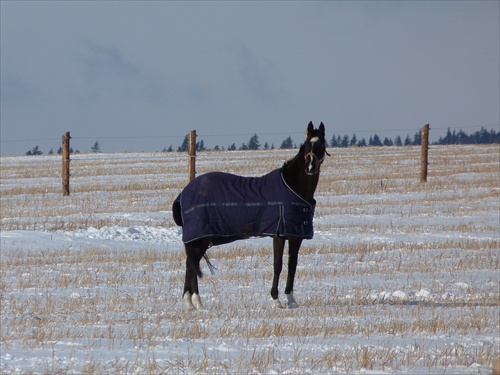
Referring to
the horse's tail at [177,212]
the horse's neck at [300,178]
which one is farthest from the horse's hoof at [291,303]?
the horse's tail at [177,212]

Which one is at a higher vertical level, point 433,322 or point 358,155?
point 358,155

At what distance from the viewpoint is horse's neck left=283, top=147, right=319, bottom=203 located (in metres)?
10.1

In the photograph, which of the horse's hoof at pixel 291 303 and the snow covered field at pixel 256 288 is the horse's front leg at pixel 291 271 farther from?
the snow covered field at pixel 256 288

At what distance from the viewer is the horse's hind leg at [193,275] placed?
9883 millimetres

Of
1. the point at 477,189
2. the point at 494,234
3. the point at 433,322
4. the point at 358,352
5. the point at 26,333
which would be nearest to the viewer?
the point at 358,352

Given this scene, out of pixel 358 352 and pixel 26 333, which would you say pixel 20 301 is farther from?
pixel 358 352

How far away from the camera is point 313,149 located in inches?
390

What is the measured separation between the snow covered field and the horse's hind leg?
15cm

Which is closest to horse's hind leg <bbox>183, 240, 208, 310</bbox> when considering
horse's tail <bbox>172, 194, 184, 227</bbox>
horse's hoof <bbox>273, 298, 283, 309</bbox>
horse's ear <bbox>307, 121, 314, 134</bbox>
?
horse's tail <bbox>172, 194, 184, 227</bbox>

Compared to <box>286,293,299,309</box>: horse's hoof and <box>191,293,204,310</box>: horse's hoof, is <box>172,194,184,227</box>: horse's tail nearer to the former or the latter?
<box>191,293,204,310</box>: horse's hoof

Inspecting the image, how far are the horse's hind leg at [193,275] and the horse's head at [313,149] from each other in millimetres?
1587

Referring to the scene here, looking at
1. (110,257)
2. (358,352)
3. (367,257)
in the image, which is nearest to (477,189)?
(367,257)

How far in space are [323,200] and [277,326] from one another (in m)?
16.7

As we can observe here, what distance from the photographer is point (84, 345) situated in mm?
6840
